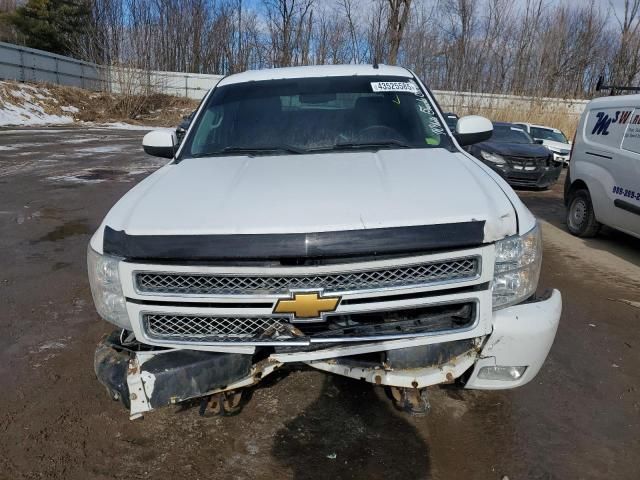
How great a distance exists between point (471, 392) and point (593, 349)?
128cm

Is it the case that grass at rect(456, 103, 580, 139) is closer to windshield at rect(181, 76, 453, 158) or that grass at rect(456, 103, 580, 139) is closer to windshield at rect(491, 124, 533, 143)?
windshield at rect(491, 124, 533, 143)

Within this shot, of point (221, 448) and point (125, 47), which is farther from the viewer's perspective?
point (125, 47)

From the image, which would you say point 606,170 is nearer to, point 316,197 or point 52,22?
point 316,197

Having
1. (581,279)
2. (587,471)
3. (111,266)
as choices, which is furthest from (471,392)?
(581,279)

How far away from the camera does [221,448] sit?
2.52 m

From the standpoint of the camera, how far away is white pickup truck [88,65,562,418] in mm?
2072

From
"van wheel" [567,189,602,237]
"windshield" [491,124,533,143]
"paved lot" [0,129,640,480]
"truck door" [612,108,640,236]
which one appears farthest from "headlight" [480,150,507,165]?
"paved lot" [0,129,640,480]

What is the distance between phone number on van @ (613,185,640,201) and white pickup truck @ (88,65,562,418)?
4.16m

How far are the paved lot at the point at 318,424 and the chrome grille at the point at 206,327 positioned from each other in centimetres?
69

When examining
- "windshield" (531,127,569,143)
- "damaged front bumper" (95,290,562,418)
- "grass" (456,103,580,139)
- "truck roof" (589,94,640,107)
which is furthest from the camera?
"grass" (456,103,580,139)

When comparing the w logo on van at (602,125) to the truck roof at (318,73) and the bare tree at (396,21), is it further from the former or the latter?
the bare tree at (396,21)

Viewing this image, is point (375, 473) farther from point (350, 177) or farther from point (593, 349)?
point (593, 349)

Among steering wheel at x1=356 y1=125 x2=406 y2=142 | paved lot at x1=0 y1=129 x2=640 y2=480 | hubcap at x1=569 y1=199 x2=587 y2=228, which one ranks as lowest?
paved lot at x1=0 y1=129 x2=640 y2=480

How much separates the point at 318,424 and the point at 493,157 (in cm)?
945
